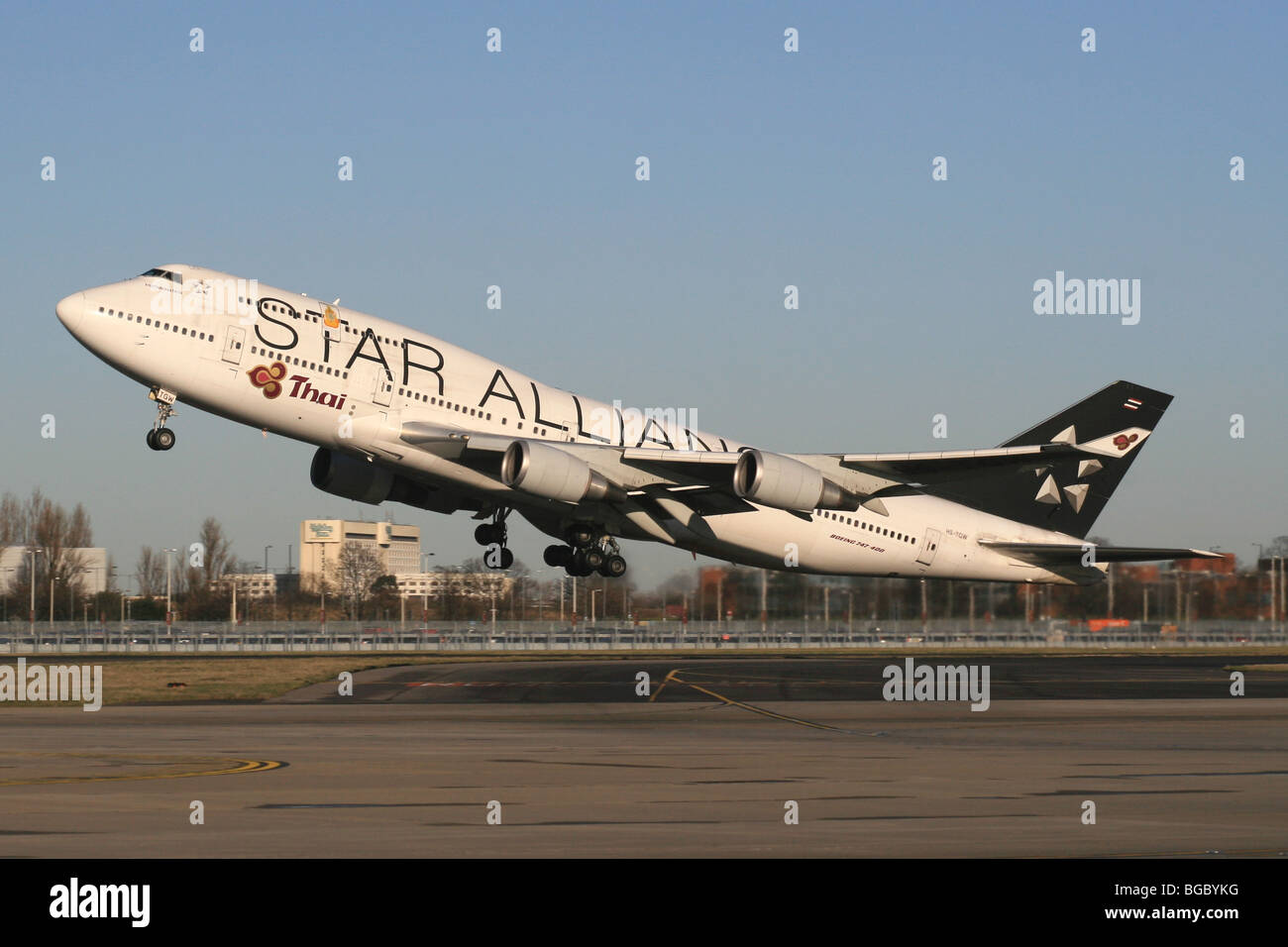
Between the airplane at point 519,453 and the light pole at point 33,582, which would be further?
the light pole at point 33,582

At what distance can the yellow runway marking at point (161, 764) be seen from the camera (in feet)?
73.2

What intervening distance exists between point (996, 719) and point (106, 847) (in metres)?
24.3

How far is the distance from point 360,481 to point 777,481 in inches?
470

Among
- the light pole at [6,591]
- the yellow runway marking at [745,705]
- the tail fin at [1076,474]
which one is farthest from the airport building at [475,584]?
the tail fin at [1076,474]

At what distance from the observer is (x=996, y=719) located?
35.1 m

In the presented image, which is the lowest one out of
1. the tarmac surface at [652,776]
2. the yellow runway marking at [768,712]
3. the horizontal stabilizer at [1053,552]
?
the yellow runway marking at [768,712]

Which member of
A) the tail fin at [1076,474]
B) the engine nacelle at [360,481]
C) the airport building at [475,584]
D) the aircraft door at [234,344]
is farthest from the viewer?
the airport building at [475,584]

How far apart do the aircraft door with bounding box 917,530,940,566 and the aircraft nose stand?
2682 centimetres

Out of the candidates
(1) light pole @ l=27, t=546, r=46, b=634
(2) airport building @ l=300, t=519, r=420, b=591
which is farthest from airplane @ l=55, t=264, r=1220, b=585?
(2) airport building @ l=300, t=519, r=420, b=591

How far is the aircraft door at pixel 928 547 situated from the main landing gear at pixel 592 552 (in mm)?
11105

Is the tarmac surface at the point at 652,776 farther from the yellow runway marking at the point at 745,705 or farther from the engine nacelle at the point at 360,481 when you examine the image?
the engine nacelle at the point at 360,481

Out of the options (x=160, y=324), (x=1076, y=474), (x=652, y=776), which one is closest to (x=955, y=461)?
(x=1076, y=474)

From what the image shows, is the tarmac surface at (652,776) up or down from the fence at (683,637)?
up
